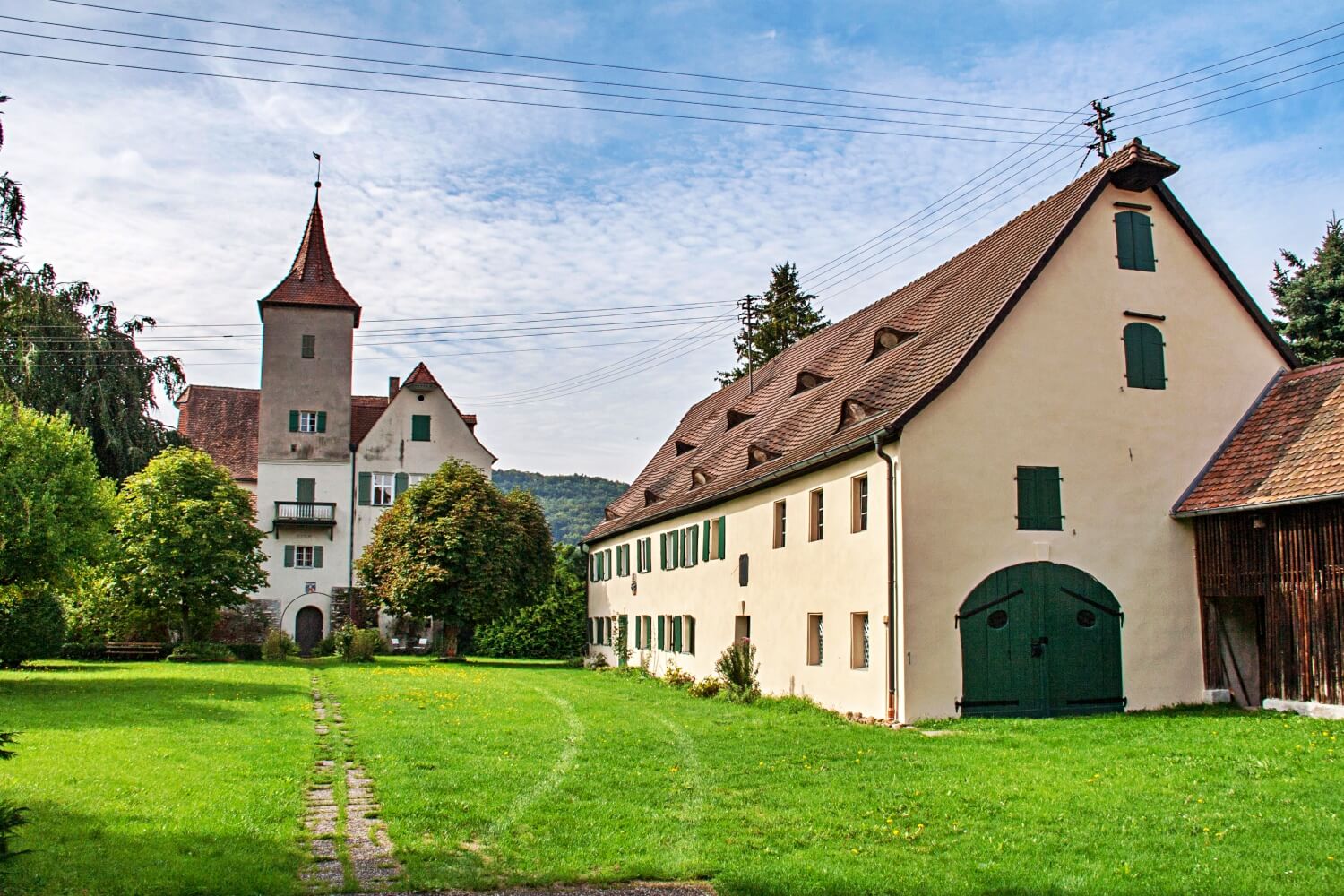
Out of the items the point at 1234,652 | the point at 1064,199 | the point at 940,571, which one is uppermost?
the point at 1064,199

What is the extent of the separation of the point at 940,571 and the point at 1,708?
50.4 feet

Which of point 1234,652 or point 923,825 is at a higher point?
point 1234,652

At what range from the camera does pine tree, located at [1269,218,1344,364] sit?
30359 mm

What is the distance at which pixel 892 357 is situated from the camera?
23.7m

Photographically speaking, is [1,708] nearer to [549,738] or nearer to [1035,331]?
[549,738]

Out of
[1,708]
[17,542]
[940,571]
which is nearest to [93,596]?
[17,542]

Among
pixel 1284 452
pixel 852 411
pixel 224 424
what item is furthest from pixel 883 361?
pixel 224 424

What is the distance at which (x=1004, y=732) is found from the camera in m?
16.3

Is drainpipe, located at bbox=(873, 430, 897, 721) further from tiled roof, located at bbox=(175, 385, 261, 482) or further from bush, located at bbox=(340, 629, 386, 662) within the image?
tiled roof, located at bbox=(175, 385, 261, 482)

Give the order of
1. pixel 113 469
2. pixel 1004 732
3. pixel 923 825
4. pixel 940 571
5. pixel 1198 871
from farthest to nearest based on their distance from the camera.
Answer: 1. pixel 113 469
2. pixel 940 571
3. pixel 1004 732
4. pixel 923 825
5. pixel 1198 871

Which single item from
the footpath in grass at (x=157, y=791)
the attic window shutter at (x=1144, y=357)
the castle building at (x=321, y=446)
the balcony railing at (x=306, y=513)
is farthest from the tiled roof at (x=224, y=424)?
the attic window shutter at (x=1144, y=357)

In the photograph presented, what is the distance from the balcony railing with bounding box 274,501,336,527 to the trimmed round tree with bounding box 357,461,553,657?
27.1ft

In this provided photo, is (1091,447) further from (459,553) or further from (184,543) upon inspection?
Result: (184,543)

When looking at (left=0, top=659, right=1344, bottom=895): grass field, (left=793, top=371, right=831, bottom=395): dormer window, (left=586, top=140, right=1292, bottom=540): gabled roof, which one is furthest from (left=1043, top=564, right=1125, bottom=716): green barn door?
(left=793, top=371, right=831, bottom=395): dormer window
